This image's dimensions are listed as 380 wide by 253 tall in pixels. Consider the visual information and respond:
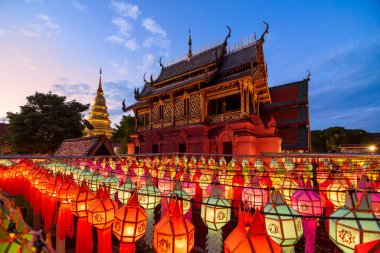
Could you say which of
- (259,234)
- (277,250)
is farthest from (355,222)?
(259,234)

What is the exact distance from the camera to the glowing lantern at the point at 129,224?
3.52 m

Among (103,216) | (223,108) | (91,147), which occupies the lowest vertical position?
(103,216)

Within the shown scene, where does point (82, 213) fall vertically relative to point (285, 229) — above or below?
below

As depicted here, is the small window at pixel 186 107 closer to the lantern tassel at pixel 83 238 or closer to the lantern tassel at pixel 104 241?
the lantern tassel at pixel 83 238

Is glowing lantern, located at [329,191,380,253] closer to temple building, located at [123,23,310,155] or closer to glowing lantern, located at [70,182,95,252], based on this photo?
glowing lantern, located at [70,182,95,252]

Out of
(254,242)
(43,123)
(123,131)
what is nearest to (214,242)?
(254,242)

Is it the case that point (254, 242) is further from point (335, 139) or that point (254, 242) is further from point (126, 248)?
point (335, 139)

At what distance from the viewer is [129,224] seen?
3.52 meters

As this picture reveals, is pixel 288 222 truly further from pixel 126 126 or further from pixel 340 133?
pixel 340 133

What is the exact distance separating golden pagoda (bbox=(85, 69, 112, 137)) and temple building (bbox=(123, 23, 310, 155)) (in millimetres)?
17733

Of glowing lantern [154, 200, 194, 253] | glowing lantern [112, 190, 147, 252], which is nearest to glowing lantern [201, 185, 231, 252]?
glowing lantern [154, 200, 194, 253]

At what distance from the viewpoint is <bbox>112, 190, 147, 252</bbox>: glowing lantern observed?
11.6 feet

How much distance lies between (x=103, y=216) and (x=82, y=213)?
3.25ft

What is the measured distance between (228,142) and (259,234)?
43.0 feet
